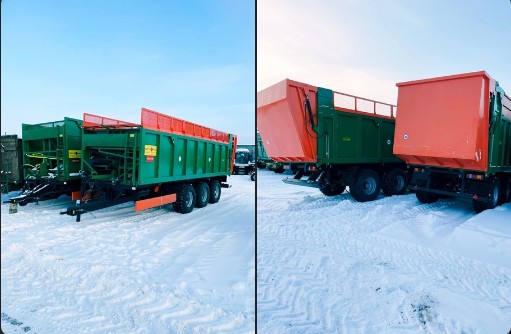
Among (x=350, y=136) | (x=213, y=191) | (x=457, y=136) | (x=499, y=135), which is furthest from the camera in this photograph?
(x=213, y=191)

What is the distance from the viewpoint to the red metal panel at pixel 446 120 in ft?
18.0

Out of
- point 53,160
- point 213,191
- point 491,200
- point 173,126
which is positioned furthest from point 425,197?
point 53,160

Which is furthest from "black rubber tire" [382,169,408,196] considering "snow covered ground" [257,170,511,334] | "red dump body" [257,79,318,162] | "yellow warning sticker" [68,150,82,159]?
"yellow warning sticker" [68,150,82,159]

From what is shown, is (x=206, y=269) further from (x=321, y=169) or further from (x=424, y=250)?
(x=321, y=169)

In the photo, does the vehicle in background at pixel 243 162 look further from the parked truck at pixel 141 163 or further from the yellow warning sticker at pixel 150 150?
the yellow warning sticker at pixel 150 150

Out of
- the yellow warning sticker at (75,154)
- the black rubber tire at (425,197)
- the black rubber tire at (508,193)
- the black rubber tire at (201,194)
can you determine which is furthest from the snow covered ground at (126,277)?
the black rubber tire at (508,193)

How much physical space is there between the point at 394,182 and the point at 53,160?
815cm

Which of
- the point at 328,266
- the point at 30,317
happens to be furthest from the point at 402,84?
the point at 30,317

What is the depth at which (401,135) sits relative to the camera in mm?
6777

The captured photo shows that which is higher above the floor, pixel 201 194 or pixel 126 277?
pixel 201 194

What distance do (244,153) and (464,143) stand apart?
451 inches

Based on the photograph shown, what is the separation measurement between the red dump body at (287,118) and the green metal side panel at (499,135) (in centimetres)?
314

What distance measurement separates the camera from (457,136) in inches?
226

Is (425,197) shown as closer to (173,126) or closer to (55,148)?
(173,126)
